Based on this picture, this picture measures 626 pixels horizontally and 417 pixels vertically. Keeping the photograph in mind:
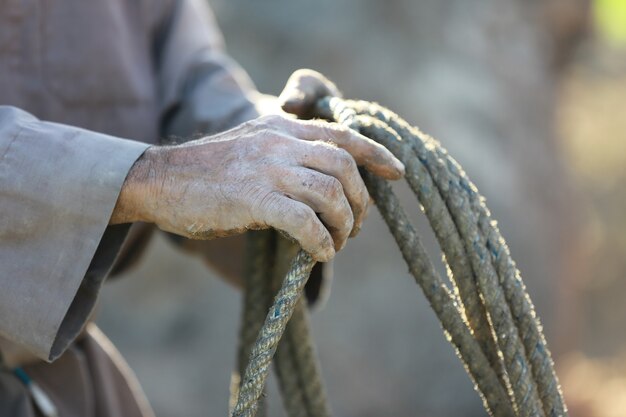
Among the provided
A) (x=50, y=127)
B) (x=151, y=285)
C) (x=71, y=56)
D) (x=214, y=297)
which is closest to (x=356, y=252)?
(x=214, y=297)

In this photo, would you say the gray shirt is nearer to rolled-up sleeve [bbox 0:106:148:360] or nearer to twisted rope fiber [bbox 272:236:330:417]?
rolled-up sleeve [bbox 0:106:148:360]

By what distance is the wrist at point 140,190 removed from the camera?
3.69 feet

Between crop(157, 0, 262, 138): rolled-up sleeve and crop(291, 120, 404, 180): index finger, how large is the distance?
400mm

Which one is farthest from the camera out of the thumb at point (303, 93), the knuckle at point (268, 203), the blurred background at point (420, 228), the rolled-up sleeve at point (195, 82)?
the blurred background at point (420, 228)

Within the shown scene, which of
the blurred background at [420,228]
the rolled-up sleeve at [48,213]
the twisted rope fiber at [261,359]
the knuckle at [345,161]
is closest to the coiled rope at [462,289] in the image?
the twisted rope fiber at [261,359]

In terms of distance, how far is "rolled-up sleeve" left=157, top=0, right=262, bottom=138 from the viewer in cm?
156

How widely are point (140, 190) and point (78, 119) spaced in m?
0.39

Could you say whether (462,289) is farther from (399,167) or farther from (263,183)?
(263,183)

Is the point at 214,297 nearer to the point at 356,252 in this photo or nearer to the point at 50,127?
the point at 356,252

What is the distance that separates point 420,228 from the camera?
3.64 m

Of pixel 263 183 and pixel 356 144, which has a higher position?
pixel 356 144

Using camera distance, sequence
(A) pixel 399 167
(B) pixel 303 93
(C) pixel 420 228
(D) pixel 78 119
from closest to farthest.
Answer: (A) pixel 399 167
(B) pixel 303 93
(D) pixel 78 119
(C) pixel 420 228

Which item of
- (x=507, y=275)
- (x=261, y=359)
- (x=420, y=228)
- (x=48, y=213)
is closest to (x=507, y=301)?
(x=507, y=275)

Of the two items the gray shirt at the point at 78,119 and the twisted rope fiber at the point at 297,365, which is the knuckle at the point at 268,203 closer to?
the gray shirt at the point at 78,119
